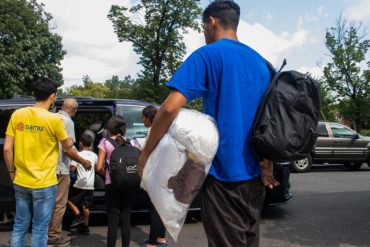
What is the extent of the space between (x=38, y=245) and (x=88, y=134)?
2.25 meters

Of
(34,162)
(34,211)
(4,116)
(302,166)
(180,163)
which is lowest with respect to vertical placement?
(302,166)

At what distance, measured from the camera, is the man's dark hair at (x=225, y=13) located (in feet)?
7.97

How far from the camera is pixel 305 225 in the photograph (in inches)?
255

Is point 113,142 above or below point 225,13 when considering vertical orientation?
below

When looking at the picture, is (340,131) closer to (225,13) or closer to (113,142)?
(113,142)

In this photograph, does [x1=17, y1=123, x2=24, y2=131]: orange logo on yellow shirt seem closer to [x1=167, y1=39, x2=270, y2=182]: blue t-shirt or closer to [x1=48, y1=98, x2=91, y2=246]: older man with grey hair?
[x1=48, y1=98, x2=91, y2=246]: older man with grey hair

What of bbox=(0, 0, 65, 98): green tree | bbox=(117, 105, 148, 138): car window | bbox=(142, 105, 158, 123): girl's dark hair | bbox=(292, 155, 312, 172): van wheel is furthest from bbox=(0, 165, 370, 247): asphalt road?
bbox=(0, 0, 65, 98): green tree

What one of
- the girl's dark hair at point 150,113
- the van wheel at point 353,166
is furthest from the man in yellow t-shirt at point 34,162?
the van wheel at point 353,166

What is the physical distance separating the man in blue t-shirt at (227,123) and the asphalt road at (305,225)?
3.26m

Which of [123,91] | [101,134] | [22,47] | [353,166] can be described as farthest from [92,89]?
[101,134]

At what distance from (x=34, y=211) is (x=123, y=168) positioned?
0.95 m

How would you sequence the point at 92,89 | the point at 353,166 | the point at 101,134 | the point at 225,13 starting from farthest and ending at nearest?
the point at 92,89 → the point at 353,166 → the point at 101,134 → the point at 225,13

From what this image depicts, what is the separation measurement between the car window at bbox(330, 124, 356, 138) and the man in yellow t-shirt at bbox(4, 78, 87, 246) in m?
12.6

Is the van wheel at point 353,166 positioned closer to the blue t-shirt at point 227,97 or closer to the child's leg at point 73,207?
the child's leg at point 73,207
